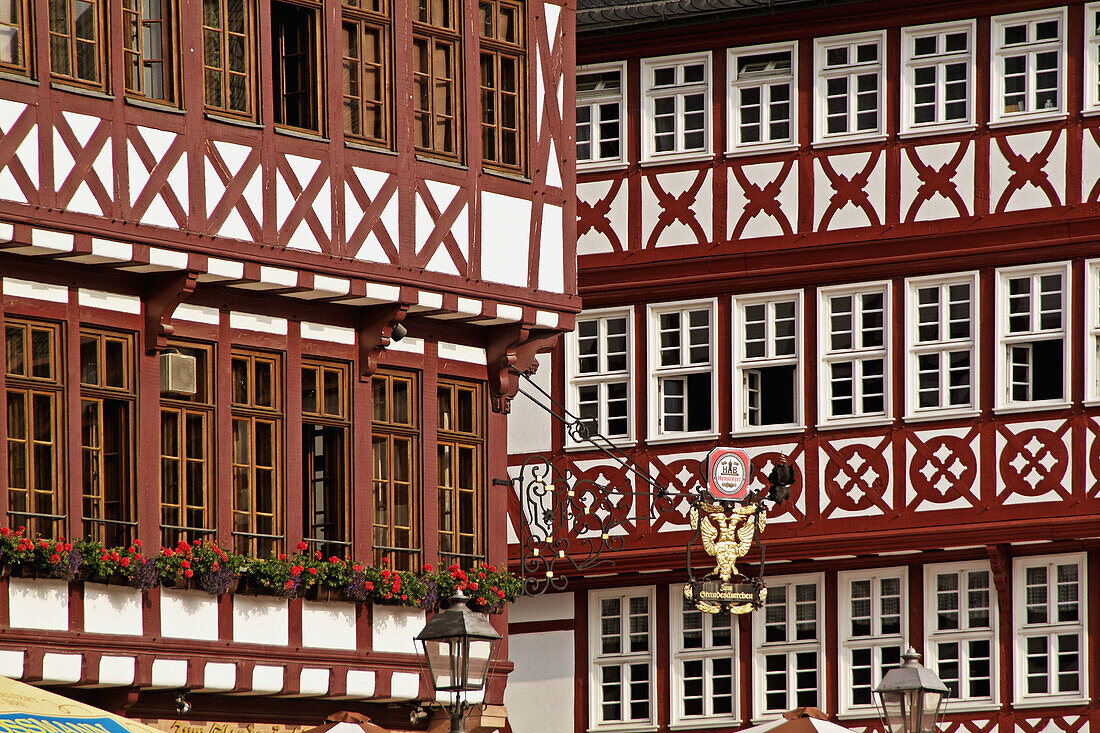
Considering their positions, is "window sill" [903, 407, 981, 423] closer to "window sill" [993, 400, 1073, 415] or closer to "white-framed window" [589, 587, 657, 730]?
"window sill" [993, 400, 1073, 415]

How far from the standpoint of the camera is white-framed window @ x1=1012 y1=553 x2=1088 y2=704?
27.7 meters

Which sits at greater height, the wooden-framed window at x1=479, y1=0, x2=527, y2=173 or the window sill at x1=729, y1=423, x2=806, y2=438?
the wooden-framed window at x1=479, y1=0, x2=527, y2=173

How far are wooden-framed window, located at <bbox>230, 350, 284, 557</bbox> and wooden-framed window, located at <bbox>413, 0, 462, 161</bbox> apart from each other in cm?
239

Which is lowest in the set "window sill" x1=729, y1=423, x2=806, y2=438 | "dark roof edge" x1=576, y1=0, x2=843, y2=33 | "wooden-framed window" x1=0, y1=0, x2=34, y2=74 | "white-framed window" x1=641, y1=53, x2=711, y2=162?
"window sill" x1=729, y1=423, x2=806, y2=438

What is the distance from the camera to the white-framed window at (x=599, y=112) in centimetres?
2964

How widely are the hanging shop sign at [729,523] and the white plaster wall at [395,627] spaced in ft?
11.2

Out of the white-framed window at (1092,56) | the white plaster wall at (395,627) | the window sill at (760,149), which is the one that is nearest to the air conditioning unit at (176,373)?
the white plaster wall at (395,627)

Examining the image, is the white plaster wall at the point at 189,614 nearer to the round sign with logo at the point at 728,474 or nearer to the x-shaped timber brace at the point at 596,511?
the x-shaped timber brace at the point at 596,511

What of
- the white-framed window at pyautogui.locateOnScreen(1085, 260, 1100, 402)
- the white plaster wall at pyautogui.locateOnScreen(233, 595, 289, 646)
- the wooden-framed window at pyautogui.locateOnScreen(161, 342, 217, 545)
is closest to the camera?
the wooden-framed window at pyautogui.locateOnScreen(161, 342, 217, 545)

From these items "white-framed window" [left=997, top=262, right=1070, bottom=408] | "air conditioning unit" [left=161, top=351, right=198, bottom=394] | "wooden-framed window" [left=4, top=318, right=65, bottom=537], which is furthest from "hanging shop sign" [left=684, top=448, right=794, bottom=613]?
"wooden-framed window" [left=4, top=318, right=65, bottom=537]

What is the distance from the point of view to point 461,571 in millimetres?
24250

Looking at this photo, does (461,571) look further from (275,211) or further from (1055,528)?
(1055,528)

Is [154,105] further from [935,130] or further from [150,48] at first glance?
[935,130]

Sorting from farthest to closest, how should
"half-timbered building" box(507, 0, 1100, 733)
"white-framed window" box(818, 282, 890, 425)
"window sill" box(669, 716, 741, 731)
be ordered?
"window sill" box(669, 716, 741, 731)
"white-framed window" box(818, 282, 890, 425)
"half-timbered building" box(507, 0, 1100, 733)
